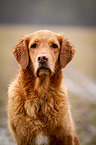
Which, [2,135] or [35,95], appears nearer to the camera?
[35,95]

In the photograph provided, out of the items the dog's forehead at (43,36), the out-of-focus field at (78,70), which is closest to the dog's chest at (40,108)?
the dog's forehead at (43,36)

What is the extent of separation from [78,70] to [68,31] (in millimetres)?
2115

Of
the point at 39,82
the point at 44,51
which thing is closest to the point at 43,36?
the point at 44,51

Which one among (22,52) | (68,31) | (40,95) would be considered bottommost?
(40,95)

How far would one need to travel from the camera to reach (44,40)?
111 inches

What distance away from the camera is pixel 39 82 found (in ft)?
9.74

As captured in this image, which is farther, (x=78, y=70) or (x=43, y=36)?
(x=78, y=70)

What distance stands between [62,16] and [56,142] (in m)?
4.74

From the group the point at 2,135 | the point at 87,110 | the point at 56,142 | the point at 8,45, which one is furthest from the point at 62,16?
the point at 56,142

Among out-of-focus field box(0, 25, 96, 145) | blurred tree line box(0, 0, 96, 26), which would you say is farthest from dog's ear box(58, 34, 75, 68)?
blurred tree line box(0, 0, 96, 26)

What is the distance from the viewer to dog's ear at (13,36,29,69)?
9.39 ft

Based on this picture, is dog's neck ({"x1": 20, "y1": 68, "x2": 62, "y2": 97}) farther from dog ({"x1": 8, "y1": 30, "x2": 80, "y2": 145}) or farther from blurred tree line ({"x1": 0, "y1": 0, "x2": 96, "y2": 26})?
blurred tree line ({"x1": 0, "y1": 0, "x2": 96, "y2": 26})

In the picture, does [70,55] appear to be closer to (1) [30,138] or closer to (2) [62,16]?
(1) [30,138]

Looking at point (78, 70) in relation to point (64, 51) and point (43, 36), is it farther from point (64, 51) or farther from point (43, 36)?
point (43, 36)
